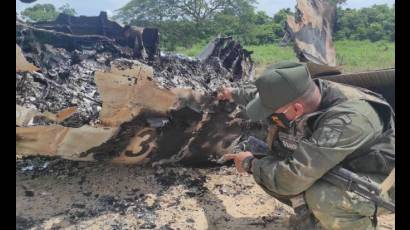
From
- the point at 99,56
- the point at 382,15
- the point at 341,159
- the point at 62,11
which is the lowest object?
the point at 341,159

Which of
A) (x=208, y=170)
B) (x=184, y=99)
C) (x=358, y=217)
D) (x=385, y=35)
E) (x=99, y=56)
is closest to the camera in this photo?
(x=358, y=217)

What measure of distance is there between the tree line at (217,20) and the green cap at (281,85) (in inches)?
40.7

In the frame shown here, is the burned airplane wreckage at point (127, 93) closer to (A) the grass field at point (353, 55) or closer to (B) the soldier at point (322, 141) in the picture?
(B) the soldier at point (322, 141)

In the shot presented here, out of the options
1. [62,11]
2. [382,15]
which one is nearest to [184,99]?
[62,11]

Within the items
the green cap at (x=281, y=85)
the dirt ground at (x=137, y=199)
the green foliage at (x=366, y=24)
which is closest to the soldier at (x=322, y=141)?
the green cap at (x=281, y=85)

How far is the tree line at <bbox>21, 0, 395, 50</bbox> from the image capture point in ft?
24.2

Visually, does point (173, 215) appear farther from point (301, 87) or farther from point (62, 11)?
point (62, 11)

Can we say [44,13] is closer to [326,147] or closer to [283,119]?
[283,119]

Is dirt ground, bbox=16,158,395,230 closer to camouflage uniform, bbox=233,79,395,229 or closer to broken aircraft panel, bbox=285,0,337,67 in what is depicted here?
camouflage uniform, bbox=233,79,395,229

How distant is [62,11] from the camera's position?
488cm

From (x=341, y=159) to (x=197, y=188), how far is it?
1.53 m

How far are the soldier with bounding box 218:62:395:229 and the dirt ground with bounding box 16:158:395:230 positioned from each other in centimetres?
65

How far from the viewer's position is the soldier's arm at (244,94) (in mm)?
3480

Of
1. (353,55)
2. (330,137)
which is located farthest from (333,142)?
(353,55)
